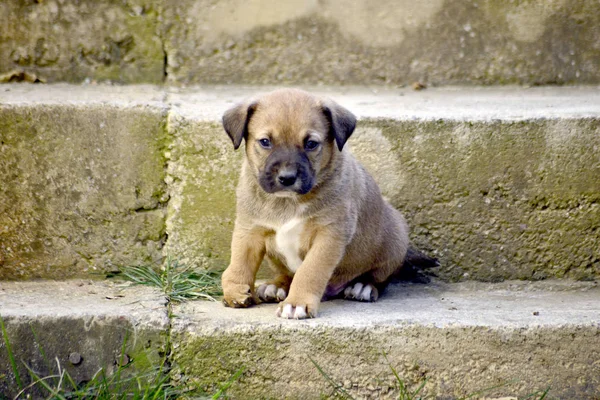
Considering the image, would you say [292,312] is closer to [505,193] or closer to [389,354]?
[389,354]

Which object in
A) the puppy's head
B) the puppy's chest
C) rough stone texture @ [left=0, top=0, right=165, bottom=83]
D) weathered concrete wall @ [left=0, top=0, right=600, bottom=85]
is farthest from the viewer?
weathered concrete wall @ [left=0, top=0, right=600, bottom=85]

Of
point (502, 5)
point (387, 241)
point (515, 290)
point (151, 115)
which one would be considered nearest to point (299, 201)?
point (387, 241)

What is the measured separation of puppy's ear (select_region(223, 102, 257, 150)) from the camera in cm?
405

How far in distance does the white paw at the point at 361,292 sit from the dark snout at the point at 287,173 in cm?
76

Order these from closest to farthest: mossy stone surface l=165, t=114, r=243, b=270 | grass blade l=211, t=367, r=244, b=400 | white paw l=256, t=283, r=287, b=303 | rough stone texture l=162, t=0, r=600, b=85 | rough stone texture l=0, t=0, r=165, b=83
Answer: grass blade l=211, t=367, r=244, b=400 → white paw l=256, t=283, r=287, b=303 → mossy stone surface l=165, t=114, r=243, b=270 → rough stone texture l=0, t=0, r=165, b=83 → rough stone texture l=162, t=0, r=600, b=85

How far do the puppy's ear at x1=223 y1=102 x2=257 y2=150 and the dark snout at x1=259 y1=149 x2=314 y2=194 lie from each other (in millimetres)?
236

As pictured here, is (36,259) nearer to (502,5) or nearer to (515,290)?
(515,290)

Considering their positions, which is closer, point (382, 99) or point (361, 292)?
point (361, 292)

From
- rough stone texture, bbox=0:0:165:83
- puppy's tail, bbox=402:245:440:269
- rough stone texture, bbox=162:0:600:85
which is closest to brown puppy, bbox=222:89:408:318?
puppy's tail, bbox=402:245:440:269

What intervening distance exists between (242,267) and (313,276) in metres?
0.41

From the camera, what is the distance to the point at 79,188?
14.9 ft

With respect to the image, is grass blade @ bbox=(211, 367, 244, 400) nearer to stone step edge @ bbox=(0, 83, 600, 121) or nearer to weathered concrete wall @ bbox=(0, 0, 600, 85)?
stone step edge @ bbox=(0, 83, 600, 121)

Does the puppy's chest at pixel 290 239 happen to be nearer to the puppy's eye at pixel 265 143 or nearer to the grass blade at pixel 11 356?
the puppy's eye at pixel 265 143

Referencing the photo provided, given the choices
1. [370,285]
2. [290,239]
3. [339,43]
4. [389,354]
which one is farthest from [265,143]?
[339,43]
